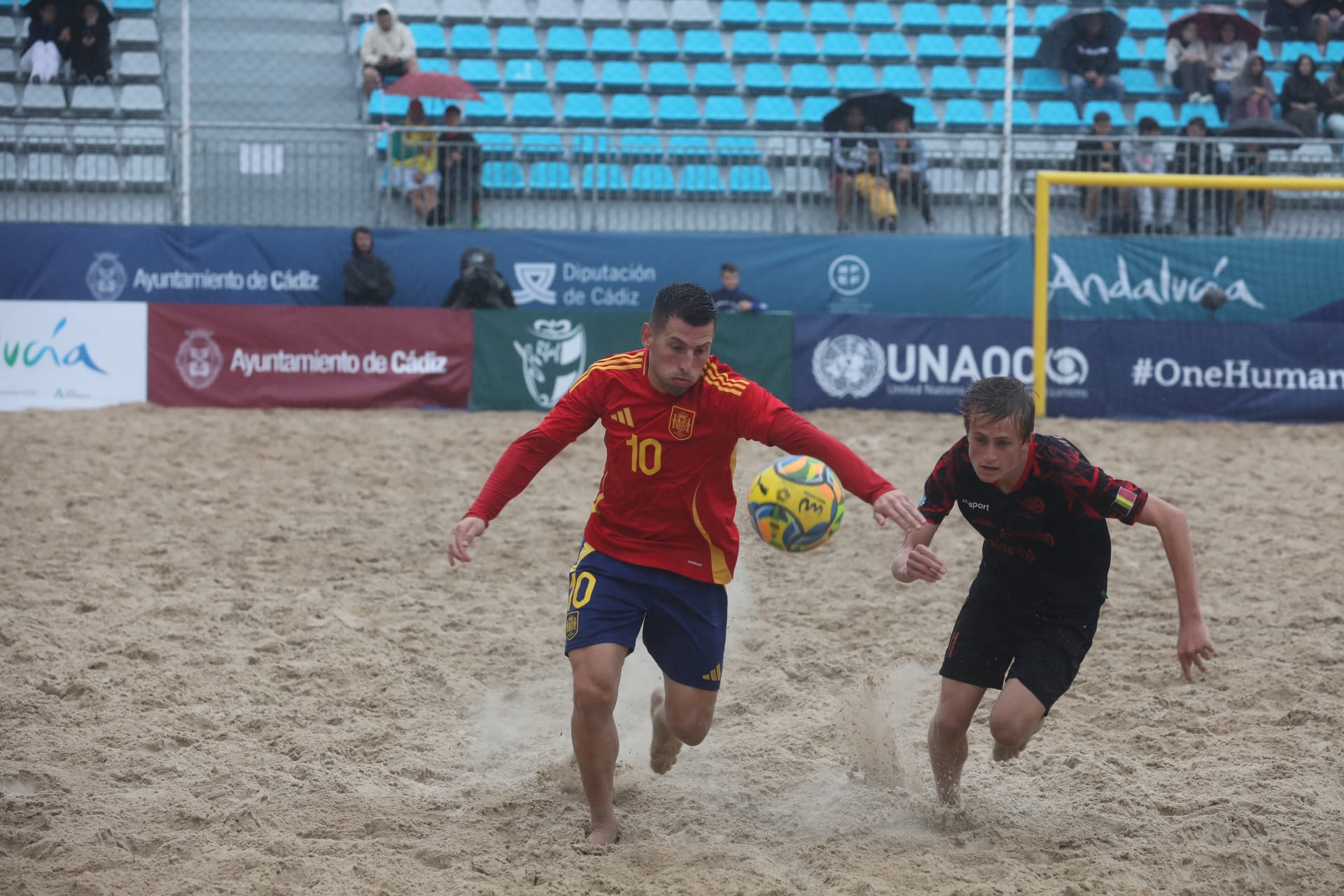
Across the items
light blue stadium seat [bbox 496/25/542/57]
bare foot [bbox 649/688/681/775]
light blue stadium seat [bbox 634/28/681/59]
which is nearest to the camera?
bare foot [bbox 649/688/681/775]

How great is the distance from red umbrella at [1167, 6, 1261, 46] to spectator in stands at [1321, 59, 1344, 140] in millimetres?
1038

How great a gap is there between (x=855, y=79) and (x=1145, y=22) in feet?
14.0

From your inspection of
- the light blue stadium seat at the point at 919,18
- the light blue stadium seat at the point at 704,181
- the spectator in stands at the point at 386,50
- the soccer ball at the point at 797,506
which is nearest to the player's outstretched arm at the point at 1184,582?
the soccer ball at the point at 797,506

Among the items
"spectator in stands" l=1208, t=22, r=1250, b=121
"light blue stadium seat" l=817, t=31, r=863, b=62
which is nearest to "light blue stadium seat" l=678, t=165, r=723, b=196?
"light blue stadium seat" l=817, t=31, r=863, b=62

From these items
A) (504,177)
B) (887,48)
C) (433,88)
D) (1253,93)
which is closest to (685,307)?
(504,177)

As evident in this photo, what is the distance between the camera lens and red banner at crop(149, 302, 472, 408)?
12.3 metres

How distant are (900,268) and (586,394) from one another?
9862mm

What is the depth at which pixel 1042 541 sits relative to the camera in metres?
4.48

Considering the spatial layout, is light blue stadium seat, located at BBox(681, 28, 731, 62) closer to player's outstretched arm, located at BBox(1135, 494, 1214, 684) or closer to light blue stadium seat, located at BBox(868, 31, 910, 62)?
light blue stadium seat, located at BBox(868, 31, 910, 62)

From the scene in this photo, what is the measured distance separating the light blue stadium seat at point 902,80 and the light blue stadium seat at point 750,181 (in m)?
3.37

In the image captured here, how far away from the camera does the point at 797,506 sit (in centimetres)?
485

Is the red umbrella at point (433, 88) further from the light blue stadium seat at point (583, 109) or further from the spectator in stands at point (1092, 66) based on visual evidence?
the spectator in stands at point (1092, 66)

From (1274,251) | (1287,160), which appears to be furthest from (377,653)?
(1287,160)

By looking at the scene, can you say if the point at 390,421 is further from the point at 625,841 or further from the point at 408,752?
the point at 625,841
